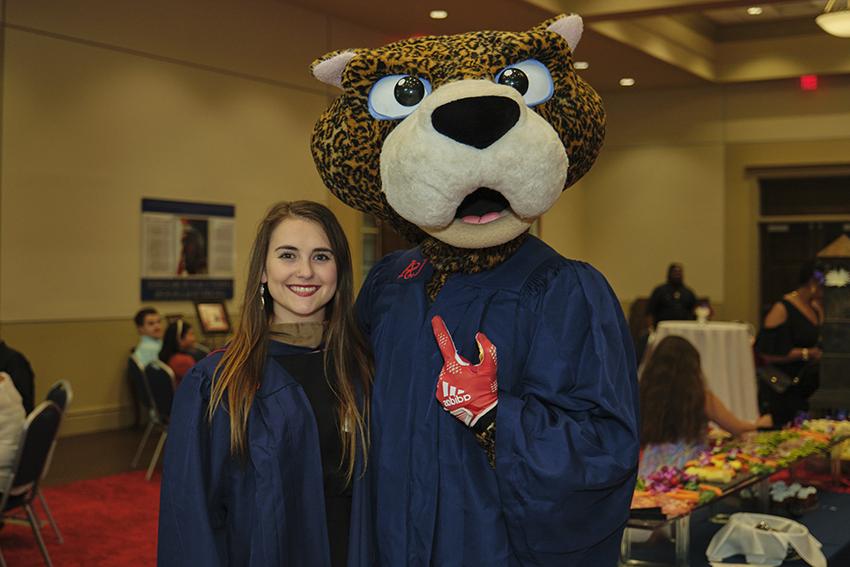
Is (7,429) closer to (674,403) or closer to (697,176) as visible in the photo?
(674,403)

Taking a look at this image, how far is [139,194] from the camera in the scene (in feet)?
29.2

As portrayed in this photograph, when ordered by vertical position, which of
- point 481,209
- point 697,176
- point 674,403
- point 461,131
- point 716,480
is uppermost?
point 697,176

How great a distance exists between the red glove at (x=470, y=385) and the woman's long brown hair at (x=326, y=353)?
1.11 feet

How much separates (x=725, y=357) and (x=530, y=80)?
5124 millimetres

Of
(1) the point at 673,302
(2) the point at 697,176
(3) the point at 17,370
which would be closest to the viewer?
(3) the point at 17,370

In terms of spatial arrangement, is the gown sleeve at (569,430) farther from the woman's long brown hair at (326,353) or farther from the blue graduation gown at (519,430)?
the woman's long brown hair at (326,353)

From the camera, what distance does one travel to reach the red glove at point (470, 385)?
5.89 ft

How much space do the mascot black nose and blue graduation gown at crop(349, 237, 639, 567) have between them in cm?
35

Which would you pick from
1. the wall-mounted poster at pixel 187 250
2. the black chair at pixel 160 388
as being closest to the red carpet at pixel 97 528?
the black chair at pixel 160 388

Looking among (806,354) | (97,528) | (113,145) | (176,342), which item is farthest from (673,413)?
(113,145)

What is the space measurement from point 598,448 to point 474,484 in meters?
0.25

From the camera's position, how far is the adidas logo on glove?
1.80 meters

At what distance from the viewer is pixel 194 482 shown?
202 centimetres

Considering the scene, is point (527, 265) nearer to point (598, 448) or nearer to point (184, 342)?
point (598, 448)
